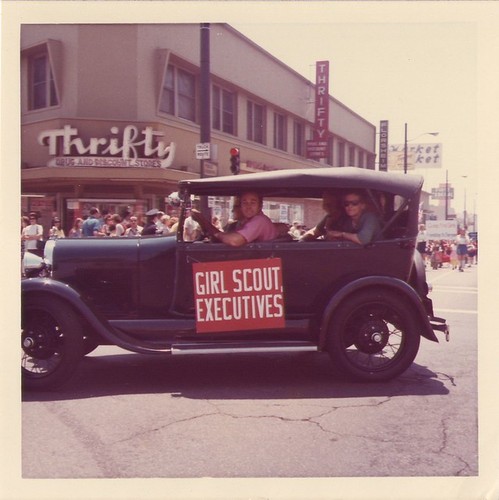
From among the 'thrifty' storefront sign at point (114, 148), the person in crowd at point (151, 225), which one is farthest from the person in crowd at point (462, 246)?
the 'thrifty' storefront sign at point (114, 148)

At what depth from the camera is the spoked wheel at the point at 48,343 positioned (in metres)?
3.87

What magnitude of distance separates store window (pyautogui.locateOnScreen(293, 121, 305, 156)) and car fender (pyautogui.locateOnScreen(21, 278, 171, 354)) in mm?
12151

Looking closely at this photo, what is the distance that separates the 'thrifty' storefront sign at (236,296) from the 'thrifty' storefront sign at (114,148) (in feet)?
24.8

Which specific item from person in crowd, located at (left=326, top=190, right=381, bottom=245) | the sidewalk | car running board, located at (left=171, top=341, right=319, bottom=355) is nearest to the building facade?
the sidewalk

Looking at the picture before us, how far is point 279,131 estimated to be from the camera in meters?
14.5

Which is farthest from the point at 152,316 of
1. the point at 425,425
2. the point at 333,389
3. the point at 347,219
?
the point at 425,425

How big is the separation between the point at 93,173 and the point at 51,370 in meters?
7.95

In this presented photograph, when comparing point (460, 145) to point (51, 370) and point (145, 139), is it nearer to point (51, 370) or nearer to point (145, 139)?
point (51, 370)

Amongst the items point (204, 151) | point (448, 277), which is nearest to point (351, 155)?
point (448, 277)

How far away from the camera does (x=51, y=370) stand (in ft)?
12.8

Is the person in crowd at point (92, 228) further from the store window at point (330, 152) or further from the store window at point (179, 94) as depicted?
the store window at point (330, 152)

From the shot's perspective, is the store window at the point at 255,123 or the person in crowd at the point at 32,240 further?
A: the store window at the point at 255,123

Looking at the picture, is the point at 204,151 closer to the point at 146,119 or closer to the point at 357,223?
the point at 146,119

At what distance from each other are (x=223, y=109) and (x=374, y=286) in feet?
35.7
